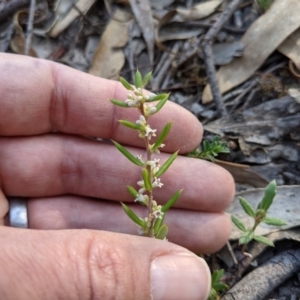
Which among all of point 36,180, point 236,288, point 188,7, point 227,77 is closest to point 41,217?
point 36,180

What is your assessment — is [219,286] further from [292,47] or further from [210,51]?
[292,47]

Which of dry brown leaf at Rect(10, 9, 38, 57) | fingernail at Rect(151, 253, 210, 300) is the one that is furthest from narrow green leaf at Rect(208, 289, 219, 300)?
dry brown leaf at Rect(10, 9, 38, 57)

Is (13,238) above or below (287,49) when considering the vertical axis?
below

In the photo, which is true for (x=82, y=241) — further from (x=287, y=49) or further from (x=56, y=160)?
(x=287, y=49)

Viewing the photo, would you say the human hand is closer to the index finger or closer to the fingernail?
the index finger

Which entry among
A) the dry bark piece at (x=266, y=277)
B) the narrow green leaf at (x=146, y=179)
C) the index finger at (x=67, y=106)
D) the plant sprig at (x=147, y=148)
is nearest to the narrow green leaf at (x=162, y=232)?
the plant sprig at (x=147, y=148)

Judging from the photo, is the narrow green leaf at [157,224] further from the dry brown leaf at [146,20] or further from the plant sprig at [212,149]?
the dry brown leaf at [146,20]

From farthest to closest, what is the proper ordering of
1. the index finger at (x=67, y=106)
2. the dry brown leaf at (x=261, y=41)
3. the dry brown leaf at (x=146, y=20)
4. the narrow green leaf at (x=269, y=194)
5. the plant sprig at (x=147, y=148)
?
the dry brown leaf at (x=146, y=20)
the dry brown leaf at (x=261, y=41)
the index finger at (x=67, y=106)
the narrow green leaf at (x=269, y=194)
the plant sprig at (x=147, y=148)
